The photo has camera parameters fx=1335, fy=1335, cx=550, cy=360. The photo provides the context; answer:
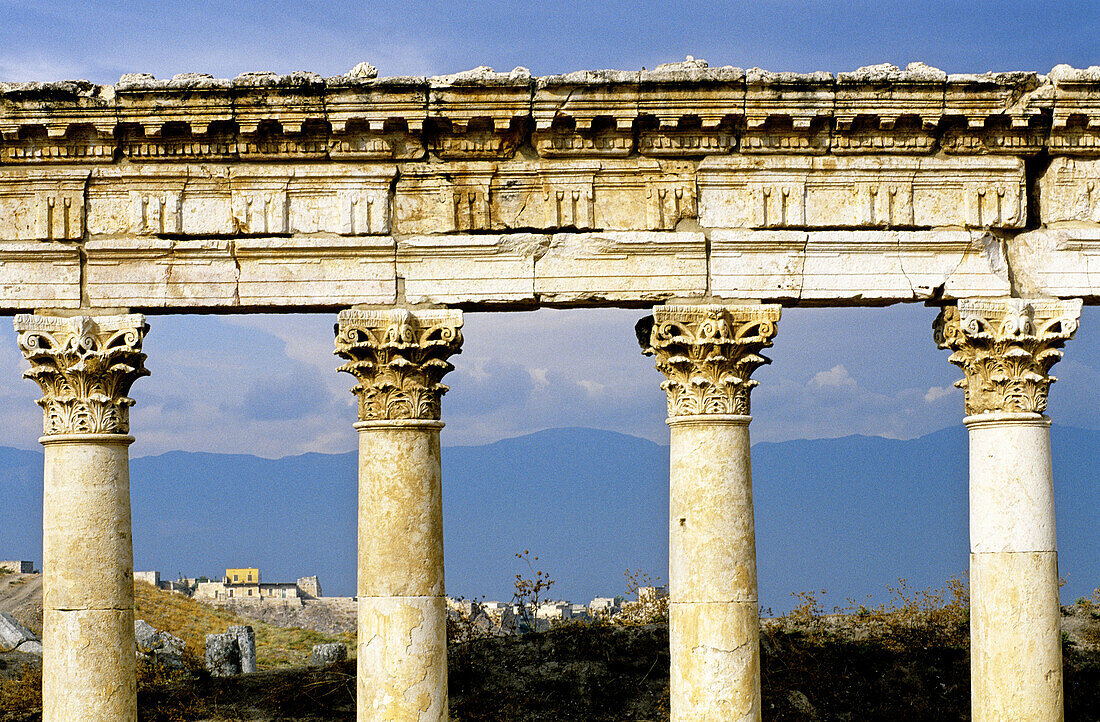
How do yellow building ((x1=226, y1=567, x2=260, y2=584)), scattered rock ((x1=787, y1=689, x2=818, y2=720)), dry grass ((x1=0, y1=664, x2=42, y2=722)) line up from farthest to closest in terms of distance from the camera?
yellow building ((x1=226, y1=567, x2=260, y2=584)) < dry grass ((x1=0, y1=664, x2=42, y2=722)) < scattered rock ((x1=787, y1=689, x2=818, y2=720))

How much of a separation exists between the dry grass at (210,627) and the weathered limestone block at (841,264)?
736 inches

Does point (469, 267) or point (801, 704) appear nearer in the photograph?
point (469, 267)

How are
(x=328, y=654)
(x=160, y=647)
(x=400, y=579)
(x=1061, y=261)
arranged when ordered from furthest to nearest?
(x=160, y=647) < (x=328, y=654) < (x=1061, y=261) < (x=400, y=579)

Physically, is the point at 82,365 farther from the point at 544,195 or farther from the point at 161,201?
the point at 544,195

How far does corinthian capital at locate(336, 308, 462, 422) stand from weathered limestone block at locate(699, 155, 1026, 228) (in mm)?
3261

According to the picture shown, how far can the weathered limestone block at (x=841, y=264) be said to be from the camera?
1492 cm

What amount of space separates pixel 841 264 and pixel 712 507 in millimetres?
3100

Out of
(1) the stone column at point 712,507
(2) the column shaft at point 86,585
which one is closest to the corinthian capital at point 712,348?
(1) the stone column at point 712,507

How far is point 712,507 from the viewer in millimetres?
14516

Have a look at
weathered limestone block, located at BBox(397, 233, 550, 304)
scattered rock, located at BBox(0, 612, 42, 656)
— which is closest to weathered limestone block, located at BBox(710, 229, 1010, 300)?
weathered limestone block, located at BBox(397, 233, 550, 304)

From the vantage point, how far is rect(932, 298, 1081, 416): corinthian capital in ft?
48.9

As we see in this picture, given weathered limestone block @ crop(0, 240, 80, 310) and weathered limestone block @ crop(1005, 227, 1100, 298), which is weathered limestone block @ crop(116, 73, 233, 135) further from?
weathered limestone block @ crop(1005, 227, 1100, 298)

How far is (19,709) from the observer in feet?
71.6

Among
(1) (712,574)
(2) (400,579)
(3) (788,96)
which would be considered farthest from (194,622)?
(3) (788,96)
